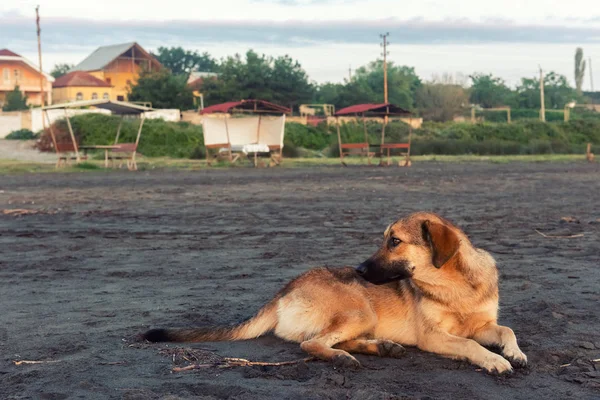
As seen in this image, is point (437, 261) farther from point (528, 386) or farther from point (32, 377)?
point (32, 377)

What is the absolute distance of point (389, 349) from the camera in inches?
203

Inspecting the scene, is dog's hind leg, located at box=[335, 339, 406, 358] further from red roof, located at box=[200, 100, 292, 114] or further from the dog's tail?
red roof, located at box=[200, 100, 292, 114]

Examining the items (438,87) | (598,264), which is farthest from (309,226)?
(438,87)

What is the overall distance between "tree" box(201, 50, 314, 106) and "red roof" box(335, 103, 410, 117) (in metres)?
29.7

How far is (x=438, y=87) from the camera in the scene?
3150 inches

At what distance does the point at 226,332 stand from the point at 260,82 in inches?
2431

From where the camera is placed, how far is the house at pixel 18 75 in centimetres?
7881

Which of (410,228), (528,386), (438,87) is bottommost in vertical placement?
(528,386)

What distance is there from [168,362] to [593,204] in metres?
12.3

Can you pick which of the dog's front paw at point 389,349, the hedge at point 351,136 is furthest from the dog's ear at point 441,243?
the hedge at point 351,136

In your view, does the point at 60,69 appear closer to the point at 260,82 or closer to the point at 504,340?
the point at 260,82

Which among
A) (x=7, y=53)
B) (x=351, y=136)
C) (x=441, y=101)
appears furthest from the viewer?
(x=7, y=53)

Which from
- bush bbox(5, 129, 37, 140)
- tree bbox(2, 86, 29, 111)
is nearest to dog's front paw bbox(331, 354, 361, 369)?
bush bbox(5, 129, 37, 140)

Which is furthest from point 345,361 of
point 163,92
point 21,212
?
point 163,92
